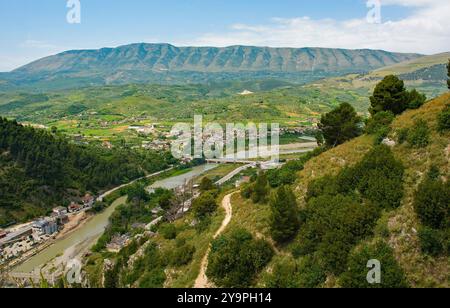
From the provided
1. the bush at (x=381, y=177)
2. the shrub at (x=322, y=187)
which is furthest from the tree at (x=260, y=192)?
the bush at (x=381, y=177)

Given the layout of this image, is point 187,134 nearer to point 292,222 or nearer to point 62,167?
point 62,167

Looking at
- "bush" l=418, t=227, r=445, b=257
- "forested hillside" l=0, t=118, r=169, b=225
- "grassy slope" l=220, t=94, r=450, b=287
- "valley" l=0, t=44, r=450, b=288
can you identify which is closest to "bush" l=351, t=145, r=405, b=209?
"valley" l=0, t=44, r=450, b=288

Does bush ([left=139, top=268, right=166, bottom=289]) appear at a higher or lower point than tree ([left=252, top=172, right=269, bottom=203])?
lower

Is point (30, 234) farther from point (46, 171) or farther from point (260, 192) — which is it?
point (260, 192)

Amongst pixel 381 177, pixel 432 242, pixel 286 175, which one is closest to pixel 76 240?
pixel 286 175

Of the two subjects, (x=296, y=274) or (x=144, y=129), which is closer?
(x=296, y=274)

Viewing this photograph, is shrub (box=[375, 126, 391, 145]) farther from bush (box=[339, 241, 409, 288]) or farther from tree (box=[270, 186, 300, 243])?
bush (box=[339, 241, 409, 288])
